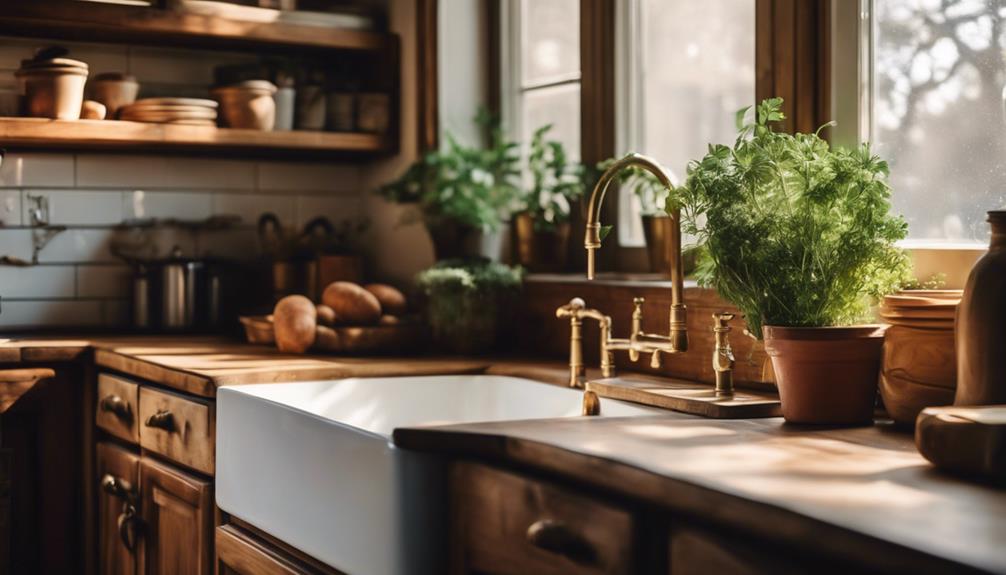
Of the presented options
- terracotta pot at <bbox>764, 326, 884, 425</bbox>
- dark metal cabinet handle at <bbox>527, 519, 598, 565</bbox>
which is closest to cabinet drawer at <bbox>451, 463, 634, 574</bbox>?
dark metal cabinet handle at <bbox>527, 519, 598, 565</bbox>

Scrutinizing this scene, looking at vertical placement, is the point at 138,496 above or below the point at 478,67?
below

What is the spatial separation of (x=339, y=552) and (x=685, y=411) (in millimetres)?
593

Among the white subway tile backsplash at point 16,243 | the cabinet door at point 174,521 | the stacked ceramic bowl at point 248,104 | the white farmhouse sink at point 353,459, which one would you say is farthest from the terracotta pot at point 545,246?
the white subway tile backsplash at point 16,243

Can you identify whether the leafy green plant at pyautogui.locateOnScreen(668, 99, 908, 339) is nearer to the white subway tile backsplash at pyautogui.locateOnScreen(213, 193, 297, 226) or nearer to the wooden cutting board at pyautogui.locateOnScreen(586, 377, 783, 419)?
the wooden cutting board at pyautogui.locateOnScreen(586, 377, 783, 419)

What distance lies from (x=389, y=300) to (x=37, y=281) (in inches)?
43.6

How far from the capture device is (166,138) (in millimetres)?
3225

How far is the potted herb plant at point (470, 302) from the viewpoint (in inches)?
112

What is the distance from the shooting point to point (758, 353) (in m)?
2.12

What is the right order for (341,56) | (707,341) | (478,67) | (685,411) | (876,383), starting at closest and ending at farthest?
(876,383) → (685,411) → (707,341) → (478,67) → (341,56)

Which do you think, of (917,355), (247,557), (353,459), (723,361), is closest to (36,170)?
(247,557)

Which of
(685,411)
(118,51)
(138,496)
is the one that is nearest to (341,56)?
(118,51)

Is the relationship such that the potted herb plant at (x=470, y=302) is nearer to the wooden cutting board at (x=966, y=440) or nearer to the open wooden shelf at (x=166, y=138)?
the open wooden shelf at (x=166, y=138)

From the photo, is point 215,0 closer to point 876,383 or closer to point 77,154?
point 77,154

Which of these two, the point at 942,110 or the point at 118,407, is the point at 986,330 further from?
the point at 118,407
